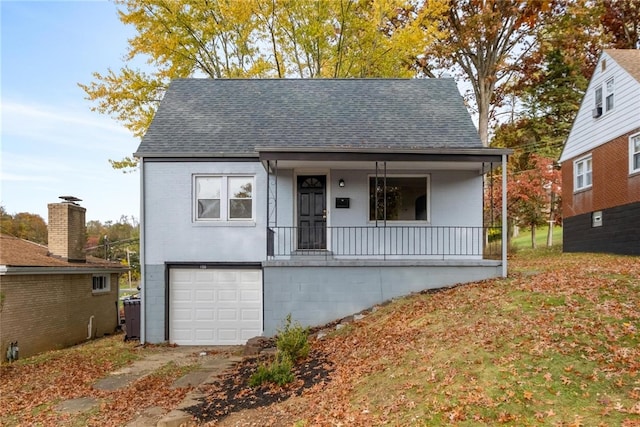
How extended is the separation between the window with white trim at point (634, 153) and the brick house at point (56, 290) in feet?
58.2

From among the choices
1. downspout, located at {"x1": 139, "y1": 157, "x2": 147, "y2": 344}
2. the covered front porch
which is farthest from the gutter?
the covered front porch

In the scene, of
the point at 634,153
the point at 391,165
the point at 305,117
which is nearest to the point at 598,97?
the point at 634,153

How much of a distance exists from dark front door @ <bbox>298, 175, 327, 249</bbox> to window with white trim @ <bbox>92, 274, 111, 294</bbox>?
865 cm

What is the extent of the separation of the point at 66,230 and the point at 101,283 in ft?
8.57

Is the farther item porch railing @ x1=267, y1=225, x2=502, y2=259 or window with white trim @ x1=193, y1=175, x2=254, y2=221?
porch railing @ x1=267, y1=225, x2=502, y2=259

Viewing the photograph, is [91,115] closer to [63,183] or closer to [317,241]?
[63,183]

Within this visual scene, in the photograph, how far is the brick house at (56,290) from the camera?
38.7ft

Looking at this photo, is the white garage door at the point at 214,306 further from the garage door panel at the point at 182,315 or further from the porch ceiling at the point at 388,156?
the porch ceiling at the point at 388,156

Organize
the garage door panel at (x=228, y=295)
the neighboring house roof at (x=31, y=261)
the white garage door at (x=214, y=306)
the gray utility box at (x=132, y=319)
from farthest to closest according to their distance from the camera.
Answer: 1. the gray utility box at (x=132, y=319)
2. the neighboring house roof at (x=31, y=261)
3. the garage door panel at (x=228, y=295)
4. the white garage door at (x=214, y=306)

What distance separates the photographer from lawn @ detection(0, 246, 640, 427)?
448 centimetres

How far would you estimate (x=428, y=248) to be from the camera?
11.8 meters

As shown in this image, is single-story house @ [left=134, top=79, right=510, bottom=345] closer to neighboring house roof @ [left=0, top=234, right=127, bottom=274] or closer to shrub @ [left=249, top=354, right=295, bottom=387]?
neighboring house roof @ [left=0, top=234, right=127, bottom=274]

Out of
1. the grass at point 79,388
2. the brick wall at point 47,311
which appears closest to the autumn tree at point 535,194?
the grass at point 79,388

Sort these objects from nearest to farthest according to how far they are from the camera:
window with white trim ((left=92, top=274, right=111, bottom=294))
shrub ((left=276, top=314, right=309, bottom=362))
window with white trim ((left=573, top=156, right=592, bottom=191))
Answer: shrub ((left=276, top=314, right=309, bottom=362)) → window with white trim ((left=92, top=274, right=111, bottom=294)) → window with white trim ((left=573, top=156, right=592, bottom=191))
